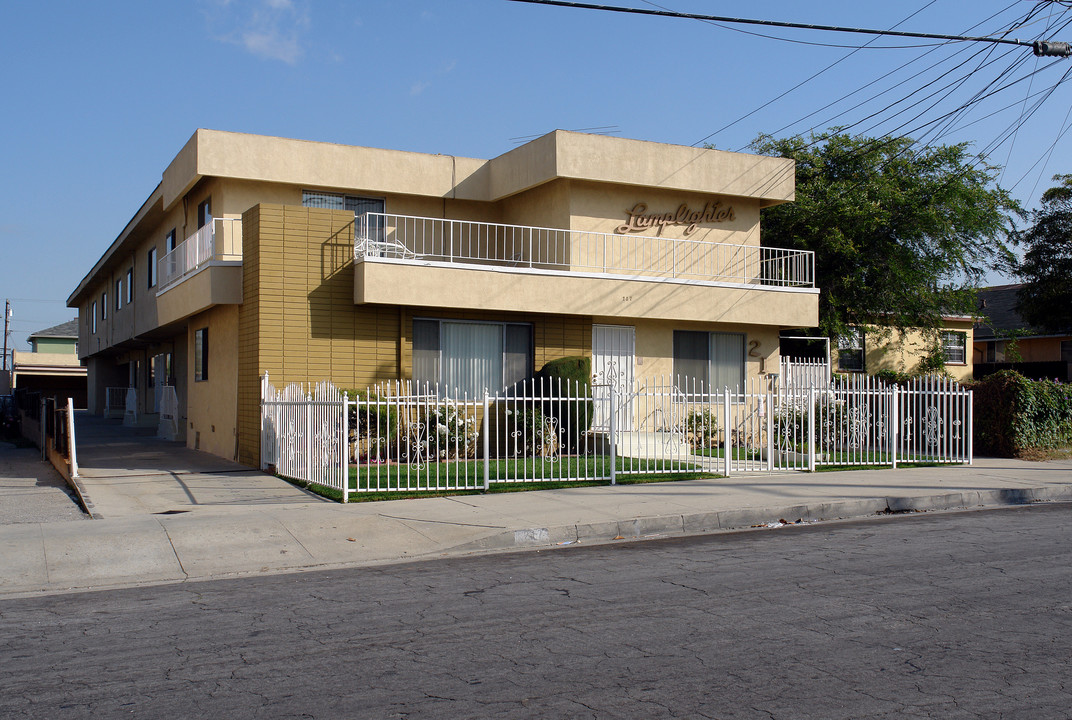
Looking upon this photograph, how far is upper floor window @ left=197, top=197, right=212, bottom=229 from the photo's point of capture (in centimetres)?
2052

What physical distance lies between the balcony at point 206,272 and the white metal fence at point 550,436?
2682 mm

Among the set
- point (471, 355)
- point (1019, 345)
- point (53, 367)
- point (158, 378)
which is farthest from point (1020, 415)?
point (53, 367)

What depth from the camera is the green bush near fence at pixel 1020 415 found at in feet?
62.3

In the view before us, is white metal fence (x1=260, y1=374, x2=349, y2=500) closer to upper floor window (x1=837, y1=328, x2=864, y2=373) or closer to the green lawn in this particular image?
the green lawn

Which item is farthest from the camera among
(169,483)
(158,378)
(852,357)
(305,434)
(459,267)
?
(852,357)

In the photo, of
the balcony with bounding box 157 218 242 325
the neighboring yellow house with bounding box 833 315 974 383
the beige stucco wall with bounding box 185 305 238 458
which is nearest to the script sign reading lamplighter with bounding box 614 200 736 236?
the neighboring yellow house with bounding box 833 315 974 383

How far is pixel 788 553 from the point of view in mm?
9305

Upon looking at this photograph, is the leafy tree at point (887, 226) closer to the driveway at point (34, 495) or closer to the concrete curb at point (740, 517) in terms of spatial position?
the concrete curb at point (740, 517)

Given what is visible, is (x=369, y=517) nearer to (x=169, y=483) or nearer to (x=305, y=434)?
(x=305, y=434)

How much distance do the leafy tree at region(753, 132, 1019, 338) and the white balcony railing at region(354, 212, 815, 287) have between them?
Answer: 261 cm

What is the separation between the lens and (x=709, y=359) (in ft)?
71.2

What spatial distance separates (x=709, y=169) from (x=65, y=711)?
19137 mm

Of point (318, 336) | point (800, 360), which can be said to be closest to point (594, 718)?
point (318, 336)

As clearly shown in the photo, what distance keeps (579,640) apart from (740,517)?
5.88 m
